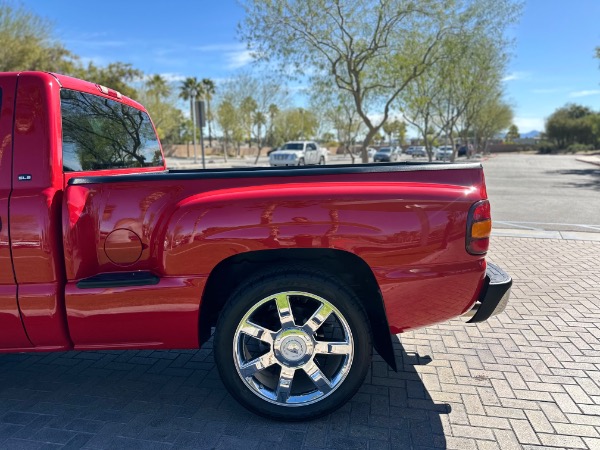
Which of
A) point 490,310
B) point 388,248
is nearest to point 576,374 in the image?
point 490,310

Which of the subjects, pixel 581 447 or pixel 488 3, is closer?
pixel 581 447

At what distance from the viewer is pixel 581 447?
2.36 meters

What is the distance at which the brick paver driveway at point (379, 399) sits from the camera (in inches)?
96.8

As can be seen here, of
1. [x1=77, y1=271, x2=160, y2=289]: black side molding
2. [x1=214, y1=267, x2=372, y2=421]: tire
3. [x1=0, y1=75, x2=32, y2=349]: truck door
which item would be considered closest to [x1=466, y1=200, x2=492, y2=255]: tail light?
[x1=214, y1=267, x2=372, y2=421]: tire

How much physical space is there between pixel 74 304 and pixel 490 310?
2.50 m

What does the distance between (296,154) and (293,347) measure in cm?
2714

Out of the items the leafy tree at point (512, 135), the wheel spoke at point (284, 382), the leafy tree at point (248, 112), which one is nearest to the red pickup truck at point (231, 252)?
the wheel spoke at point (284, 382)

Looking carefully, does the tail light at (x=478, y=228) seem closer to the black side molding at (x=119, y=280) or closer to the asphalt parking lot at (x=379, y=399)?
the asphalt parking lot at (x=379, y=399)

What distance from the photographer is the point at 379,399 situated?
285 cm

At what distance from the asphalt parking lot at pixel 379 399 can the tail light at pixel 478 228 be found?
42.5 inches

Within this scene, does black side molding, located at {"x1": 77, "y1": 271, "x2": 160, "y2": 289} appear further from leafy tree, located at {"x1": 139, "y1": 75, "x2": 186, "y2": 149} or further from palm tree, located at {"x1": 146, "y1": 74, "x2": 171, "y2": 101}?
palm tree, located at {"x1": 146, "y1": 74, "x2": 171, "y2": 101}

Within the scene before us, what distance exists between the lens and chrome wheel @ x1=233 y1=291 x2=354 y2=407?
250cm

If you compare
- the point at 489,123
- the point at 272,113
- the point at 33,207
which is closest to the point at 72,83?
the point at 33,207

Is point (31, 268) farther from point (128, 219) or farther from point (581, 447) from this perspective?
point (581, 447)
